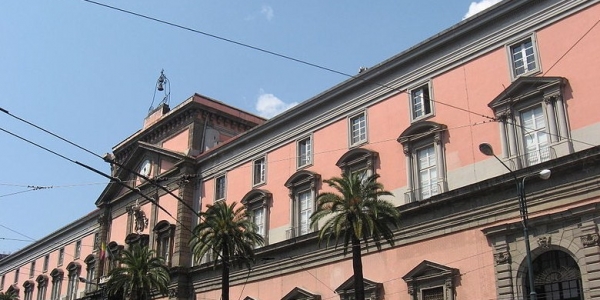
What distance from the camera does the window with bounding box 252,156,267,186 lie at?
38.2 m

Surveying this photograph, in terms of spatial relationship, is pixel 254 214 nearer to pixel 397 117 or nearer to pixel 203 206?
pixel 203 206

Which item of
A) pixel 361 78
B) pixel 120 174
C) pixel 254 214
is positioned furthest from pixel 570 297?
pixel 120 174

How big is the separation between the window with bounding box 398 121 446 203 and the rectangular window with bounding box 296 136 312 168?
6898 millimetres

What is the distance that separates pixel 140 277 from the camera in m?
38.6

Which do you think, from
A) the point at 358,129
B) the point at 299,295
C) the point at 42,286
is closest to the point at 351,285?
the point at 299,295

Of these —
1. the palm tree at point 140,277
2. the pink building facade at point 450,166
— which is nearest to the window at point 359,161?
the pink building facade at point 450,166

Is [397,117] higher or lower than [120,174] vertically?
lower

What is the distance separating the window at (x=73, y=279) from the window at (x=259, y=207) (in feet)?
85.8

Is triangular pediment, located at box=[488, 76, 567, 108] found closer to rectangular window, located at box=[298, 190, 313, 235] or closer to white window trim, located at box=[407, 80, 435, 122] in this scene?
white window trim, located at box=[407, 80, 435, 122]

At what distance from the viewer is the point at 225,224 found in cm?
3156

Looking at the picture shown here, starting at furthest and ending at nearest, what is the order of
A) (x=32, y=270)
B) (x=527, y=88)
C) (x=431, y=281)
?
(x=32, y=270) < (x=431, y=281) < (x=527, y=88)

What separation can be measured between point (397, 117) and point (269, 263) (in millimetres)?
10668

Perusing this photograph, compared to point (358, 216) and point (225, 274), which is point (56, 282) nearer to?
point (225, 274)

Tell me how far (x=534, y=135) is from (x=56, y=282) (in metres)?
49.8
